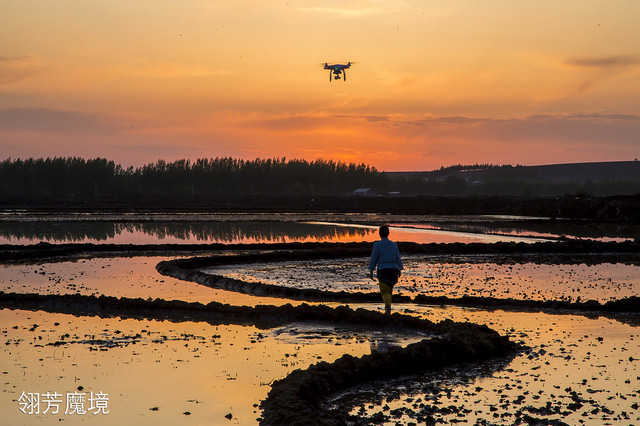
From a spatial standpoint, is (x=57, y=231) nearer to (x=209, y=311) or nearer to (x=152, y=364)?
(x=209, y=311)

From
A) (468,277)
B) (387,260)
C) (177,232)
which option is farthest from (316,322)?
(177,232)

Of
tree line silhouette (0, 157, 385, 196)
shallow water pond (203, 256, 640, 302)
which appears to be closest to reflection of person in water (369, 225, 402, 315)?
shallow water pond (203, 256, 640, 302)

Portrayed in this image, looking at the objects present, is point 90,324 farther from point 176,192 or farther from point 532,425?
point 176,192

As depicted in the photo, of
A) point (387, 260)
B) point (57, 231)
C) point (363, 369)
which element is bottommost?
point (363, 369)

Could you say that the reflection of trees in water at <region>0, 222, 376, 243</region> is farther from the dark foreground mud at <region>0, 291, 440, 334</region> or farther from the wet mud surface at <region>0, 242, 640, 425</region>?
the dark foreground mud at <region>0, 291, 440, 334</region>

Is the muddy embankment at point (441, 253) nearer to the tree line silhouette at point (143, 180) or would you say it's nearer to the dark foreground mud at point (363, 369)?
the dark foreground mud at point (363, 369)

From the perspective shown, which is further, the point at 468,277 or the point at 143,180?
the point at 143,180
